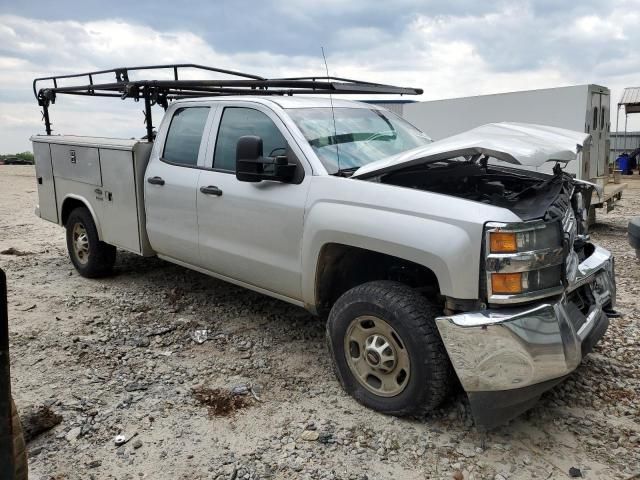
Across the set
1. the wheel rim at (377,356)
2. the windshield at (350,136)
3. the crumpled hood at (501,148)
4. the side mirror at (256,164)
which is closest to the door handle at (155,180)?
the side mirror at (256,164)

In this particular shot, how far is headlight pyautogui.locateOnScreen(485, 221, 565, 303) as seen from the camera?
8.93 ft

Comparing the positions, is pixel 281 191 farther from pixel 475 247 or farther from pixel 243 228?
pixel 475 247

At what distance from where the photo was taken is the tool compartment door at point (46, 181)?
635cm

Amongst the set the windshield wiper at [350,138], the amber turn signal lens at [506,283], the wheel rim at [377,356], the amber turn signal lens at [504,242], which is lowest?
the wheel rim at [377,356]

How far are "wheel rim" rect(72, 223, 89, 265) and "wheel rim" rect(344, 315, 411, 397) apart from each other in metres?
3.87

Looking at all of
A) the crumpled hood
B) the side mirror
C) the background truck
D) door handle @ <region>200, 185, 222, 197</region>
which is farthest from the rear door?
the background truck

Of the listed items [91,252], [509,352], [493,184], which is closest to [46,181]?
[91,252]

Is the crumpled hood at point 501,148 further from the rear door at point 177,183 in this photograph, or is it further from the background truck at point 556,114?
the background truck at point 556,114

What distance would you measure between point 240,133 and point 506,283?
2357 mm

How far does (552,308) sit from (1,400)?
2406mm

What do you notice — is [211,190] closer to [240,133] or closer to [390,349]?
[240,133]

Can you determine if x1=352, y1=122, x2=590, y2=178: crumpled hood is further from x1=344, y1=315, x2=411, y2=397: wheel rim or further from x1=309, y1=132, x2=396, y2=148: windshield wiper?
x1=344, y1=315, x2=411, y2=397: wheel rim

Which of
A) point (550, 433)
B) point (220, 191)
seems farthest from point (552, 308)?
point (220, 191)

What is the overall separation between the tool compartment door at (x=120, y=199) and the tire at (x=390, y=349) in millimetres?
2607
